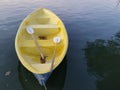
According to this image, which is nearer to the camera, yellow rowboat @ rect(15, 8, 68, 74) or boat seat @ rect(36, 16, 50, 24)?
yellow rowboat @ rect(15, 8, 68, 74)

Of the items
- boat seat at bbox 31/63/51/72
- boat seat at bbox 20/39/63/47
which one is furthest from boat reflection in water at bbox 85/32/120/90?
boat seat at bbox 31/63/51/72

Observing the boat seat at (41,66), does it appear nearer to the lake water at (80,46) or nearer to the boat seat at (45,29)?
the lake water at (80,46)

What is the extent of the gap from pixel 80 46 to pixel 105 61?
1.67 m

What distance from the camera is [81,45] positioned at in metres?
10.5

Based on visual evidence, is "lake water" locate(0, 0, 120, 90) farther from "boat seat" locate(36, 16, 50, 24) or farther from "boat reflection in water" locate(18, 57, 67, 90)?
"boat seat" locate(36, 16, 50, 24)

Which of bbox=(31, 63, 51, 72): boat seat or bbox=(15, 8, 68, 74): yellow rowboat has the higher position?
bbox=(15, 8, 68, 74): yellow rowboat

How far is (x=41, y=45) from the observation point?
863 cm

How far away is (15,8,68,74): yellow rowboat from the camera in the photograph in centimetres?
743

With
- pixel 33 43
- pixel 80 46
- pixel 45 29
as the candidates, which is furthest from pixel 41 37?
pixel 80 46

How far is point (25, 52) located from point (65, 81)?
1.93m

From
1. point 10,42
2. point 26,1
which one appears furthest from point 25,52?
point 26,1

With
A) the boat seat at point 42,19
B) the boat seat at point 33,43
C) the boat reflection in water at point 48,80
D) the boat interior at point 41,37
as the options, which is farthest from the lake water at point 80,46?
the boat seat at point 42,19

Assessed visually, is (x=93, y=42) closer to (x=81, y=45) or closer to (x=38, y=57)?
(x=81, y=45)

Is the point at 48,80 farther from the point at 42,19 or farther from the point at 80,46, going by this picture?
the point at 42,19
